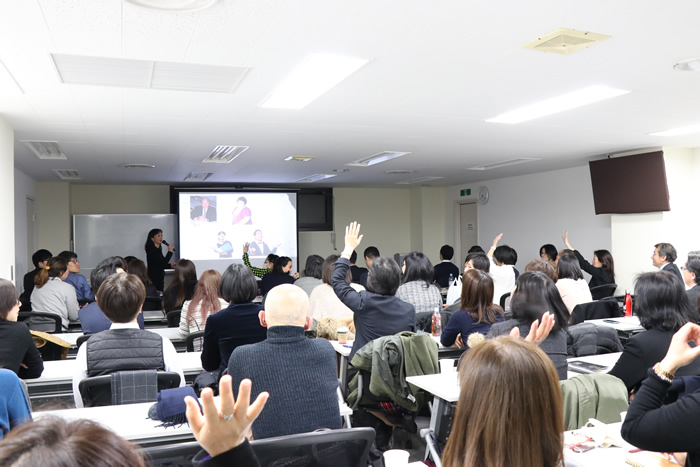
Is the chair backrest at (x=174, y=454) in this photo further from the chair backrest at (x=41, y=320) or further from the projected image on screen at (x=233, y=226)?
the projected image on screen at (x=233, y=226)

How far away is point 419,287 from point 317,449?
3617 mm

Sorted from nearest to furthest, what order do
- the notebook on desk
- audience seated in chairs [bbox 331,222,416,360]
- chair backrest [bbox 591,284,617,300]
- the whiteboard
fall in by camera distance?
the notebook on desk
audience seated in chairs [bbox 331,222,416,360]
chair backrest [bbox 591,284,617,300]
the whiteboard

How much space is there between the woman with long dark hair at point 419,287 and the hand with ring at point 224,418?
4168 millimetres

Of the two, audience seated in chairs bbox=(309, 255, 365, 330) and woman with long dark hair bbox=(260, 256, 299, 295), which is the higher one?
woman with long dark hair bbox=(260, 256, 299, 295)

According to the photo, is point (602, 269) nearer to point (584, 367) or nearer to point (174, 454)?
point (584, 367)

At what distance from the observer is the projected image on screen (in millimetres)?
10250

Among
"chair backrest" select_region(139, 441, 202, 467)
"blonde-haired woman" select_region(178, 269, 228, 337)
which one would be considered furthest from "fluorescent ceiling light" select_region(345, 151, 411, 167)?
"chair backrest" select_region(139, 441, 202, 467)

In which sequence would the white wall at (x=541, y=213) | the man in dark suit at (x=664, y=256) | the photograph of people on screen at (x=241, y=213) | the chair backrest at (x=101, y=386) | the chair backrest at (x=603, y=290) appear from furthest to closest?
the photograph of people on screen at (x=241, y=213)
the white wall at (x=541, y=213)
the chair backrest at (x=603, y=290)
the man in dark suit at (x=664, y=256)
the chair backrest at (x=101, y=386)

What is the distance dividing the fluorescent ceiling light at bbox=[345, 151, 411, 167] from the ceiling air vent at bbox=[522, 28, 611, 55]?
4099 millimetres

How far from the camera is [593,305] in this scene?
17.2 feet

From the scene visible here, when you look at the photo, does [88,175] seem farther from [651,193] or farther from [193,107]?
[651,193]

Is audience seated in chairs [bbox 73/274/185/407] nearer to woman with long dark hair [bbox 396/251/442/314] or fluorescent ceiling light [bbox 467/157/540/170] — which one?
woman with long dark hair [bbox 396/251/442/314]

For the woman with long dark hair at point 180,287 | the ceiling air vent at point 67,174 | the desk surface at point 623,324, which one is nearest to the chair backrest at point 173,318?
the woman with long dark hair at point 180,287

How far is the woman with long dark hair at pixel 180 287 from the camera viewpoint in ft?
17.1
